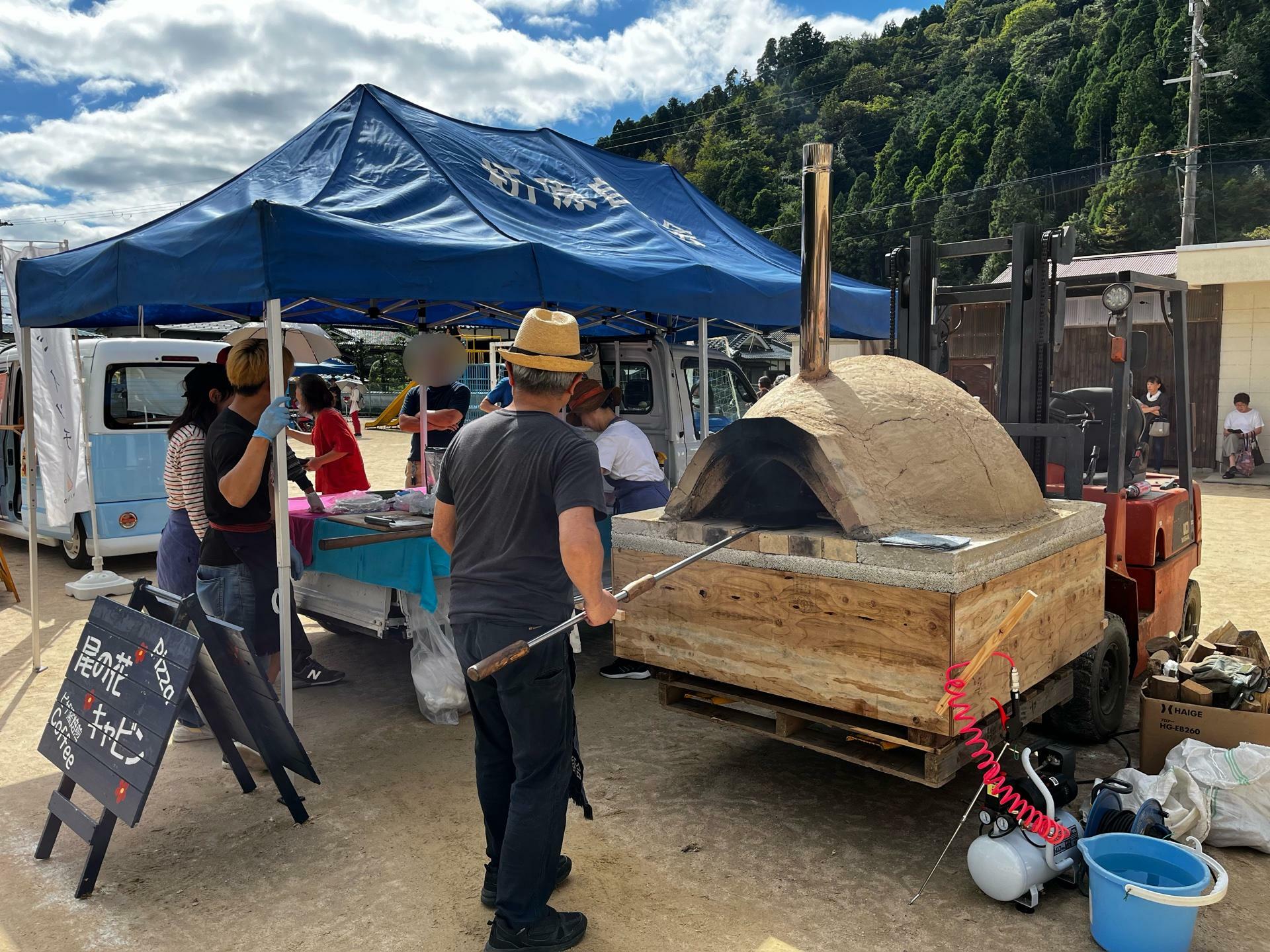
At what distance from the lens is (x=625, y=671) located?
5.78 meters

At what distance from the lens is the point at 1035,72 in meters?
59.5

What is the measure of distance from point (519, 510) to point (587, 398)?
131 inches

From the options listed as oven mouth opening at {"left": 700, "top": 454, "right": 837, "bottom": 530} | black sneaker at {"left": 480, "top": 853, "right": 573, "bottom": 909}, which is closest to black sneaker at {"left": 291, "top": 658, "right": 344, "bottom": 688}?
black sneaker at {"left": 480, "top": 853, "right": 573, "bottom": 909}

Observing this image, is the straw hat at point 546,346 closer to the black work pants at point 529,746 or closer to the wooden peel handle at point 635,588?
the wooden peel handle at point 635,588

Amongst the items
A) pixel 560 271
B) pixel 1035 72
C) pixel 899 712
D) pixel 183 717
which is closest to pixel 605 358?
pixel 560 271

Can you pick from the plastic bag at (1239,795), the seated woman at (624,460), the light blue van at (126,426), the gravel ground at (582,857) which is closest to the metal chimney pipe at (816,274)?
the gravel ground at (582,857)

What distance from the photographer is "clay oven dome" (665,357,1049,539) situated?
358 centimetres

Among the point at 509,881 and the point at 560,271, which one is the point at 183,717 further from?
the point at 560,271

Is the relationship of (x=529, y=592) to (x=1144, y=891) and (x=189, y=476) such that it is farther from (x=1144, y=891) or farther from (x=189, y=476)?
(x=189, y=476)

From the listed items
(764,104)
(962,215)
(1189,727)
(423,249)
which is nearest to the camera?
(1189,727)

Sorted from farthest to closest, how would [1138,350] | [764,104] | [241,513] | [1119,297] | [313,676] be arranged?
[764,104] → [313,676] → [1138,350] → [1119,297] → [241,513]

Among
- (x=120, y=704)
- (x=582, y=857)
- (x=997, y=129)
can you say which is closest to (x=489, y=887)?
(x=582, y=857)

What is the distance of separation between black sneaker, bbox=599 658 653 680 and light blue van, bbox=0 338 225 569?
4.50 meters

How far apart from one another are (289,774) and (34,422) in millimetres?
3442
